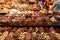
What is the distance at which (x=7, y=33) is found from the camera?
8.88ft

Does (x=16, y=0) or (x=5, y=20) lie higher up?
(x=16, y=0)

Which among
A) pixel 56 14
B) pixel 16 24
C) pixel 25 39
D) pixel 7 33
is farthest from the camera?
pixel 56 14

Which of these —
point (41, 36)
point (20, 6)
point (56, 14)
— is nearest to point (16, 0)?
point (20, 6)

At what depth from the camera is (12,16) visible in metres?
3.26

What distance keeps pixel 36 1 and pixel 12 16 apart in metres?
0.72

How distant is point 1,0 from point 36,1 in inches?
34.7

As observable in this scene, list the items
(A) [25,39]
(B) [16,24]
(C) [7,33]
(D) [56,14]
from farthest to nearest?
(D) [56,14]
(B) [16,24]
(C) [7,33]
(A) [25,39]

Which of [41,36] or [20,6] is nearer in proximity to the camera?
[41,36]

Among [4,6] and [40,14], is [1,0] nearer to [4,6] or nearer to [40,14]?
[4,6]

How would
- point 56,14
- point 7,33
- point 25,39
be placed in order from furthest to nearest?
point 56,14 → point 7,33 → point 25,39

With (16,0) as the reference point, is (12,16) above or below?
below

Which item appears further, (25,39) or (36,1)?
(36,1)

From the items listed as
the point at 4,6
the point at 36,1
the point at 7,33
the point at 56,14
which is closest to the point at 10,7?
the point at 4,6

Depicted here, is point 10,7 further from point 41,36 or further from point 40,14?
point 41,36
